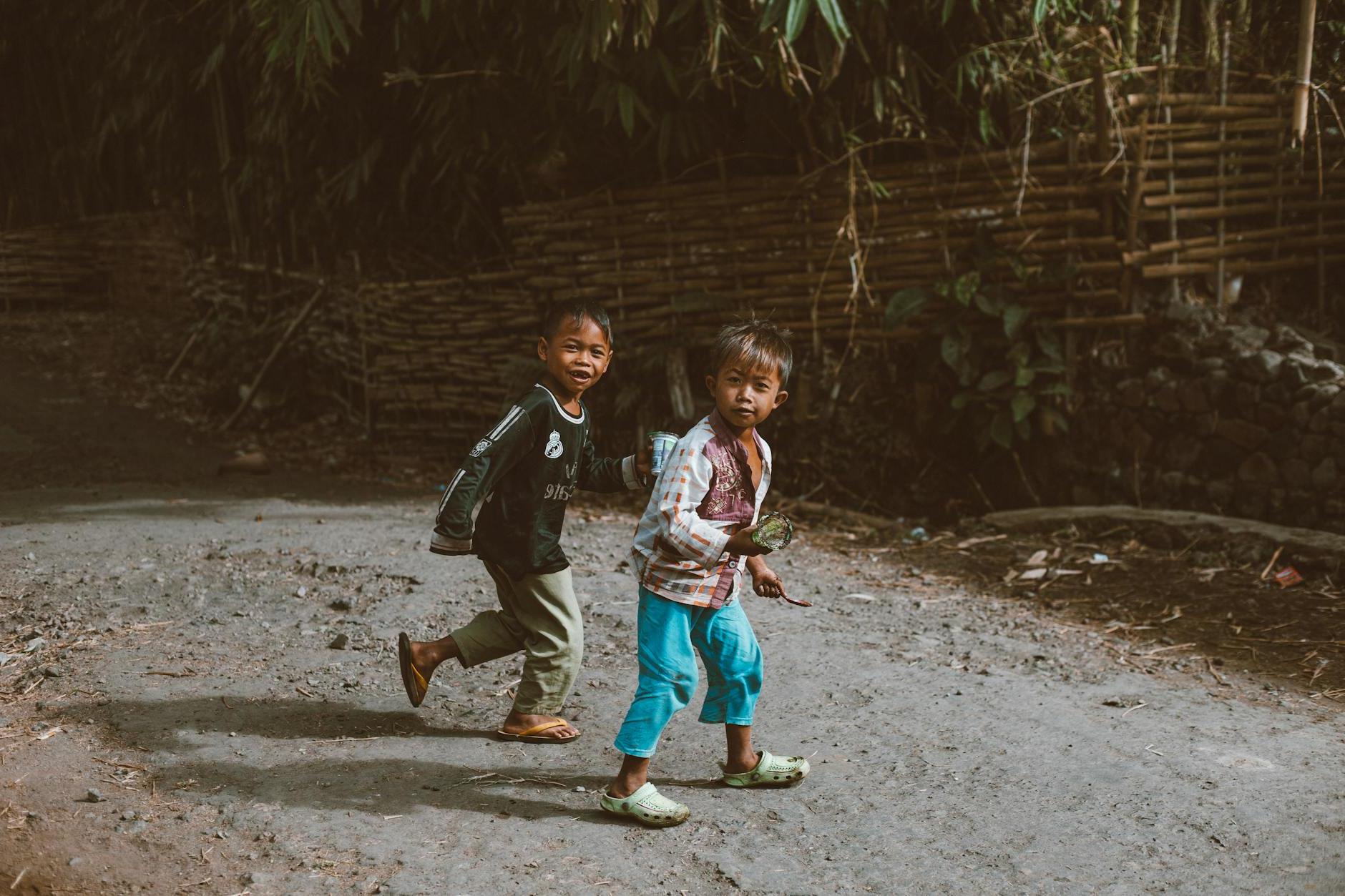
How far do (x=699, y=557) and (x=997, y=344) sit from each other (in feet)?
12.9

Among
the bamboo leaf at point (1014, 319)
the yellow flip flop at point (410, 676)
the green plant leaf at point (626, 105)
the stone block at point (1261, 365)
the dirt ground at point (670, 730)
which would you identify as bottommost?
the dirt ground at point (670, 730)

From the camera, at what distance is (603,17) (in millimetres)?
4812

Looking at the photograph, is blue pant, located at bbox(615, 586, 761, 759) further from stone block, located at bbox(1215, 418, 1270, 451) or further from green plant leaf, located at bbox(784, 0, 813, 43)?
stone block, located at bbox(1215, 418, 1270, 451)

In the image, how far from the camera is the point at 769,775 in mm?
2799

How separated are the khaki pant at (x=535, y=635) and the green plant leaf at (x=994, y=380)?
3477 millimetres

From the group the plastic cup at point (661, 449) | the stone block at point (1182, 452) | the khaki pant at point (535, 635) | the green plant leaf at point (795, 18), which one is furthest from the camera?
the stone block at point (1182, 452)

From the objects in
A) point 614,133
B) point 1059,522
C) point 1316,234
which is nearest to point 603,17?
point 614,133

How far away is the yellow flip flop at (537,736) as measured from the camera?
3074mm

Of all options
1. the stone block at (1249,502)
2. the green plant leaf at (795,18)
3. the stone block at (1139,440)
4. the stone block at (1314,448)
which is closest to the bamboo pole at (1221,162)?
the stone block at (1139,440)

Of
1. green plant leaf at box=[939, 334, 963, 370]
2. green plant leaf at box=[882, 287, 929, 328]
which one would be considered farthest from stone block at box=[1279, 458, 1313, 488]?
green plant leaf at box=[882, 287, 929, 328]

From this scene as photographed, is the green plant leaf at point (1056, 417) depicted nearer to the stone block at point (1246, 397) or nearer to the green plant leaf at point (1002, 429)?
the green plant leaf at point (1002, 429)

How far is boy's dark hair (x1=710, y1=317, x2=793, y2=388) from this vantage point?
2561mm

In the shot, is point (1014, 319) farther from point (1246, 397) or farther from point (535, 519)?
point (535, 519)

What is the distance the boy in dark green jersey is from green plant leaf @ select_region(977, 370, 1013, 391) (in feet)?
11.1
